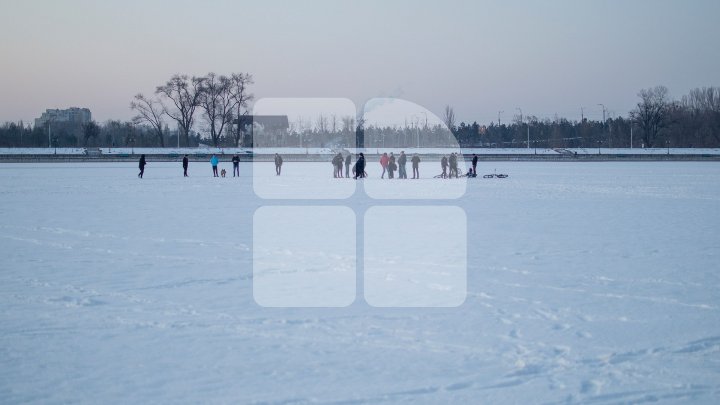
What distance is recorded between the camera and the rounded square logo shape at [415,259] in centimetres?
714

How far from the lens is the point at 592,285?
24.6 ft

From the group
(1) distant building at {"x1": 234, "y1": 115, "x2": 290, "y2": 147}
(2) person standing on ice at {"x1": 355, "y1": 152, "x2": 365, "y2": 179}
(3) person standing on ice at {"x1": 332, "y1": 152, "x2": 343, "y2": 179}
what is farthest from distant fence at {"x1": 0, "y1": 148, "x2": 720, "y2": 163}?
(2) person standing on ice at {"x1": 355, "y1": 152, "x2": 365, "y2": 179}

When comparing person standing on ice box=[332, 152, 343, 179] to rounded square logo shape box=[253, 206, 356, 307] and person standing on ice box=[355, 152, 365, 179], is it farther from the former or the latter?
rounded square logo shape box=[253, 206, 356, 307]

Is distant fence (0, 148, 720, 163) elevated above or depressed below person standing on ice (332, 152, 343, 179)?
above

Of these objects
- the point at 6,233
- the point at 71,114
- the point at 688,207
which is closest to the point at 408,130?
the point at 688,207

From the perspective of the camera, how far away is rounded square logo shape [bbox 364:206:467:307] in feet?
23.4

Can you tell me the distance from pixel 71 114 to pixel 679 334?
7463 inches

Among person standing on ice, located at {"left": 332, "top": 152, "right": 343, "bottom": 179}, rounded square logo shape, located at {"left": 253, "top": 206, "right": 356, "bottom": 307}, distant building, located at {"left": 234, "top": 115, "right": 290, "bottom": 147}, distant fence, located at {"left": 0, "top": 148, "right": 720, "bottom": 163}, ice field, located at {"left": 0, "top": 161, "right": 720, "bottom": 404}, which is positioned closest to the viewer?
ice field, located at {"left": 0, "top": 161, "right": 720, "bottom": 404}

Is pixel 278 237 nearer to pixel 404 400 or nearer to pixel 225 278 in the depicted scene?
pixel 225 278

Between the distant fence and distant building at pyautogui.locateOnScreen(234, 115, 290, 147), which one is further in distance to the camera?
distant building at pyautogui.locateOnScreen(234, 115, 290, 147)

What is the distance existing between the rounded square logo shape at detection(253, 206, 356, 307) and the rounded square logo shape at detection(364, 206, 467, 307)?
1.04 feet

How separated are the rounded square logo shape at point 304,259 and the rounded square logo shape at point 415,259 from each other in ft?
1.04

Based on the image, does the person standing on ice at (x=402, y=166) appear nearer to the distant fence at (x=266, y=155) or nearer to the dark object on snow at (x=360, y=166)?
the dark object on snow at (x=360, y=166)

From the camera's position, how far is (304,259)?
9.38 meters
